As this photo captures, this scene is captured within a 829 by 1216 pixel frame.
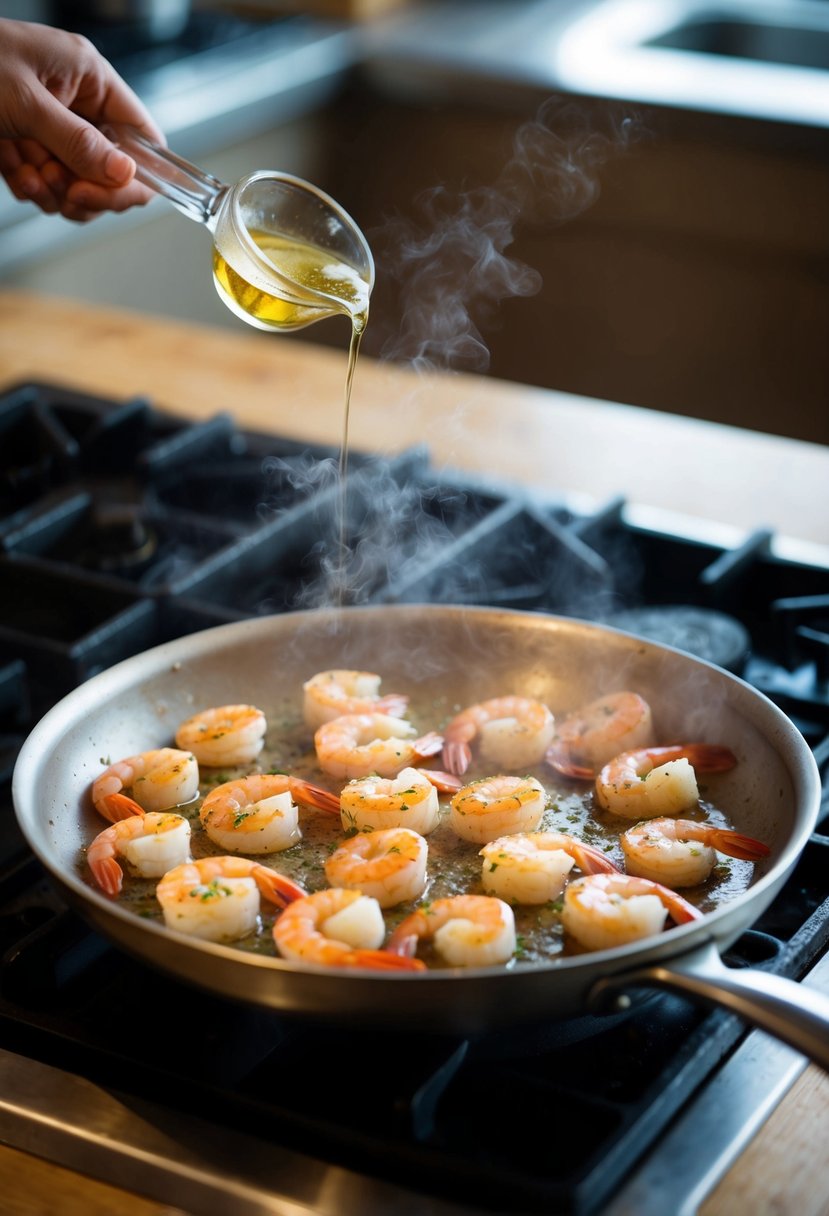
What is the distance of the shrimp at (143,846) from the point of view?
136 centimetres

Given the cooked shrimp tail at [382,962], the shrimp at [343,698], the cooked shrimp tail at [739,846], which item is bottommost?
the shrimp at [343,698]

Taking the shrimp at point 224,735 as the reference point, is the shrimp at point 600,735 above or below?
above

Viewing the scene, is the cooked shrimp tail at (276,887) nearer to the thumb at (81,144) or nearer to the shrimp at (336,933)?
the shrimp at (336,933)

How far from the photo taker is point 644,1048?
1251 millimetres

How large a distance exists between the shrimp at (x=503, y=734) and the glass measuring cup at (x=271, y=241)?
49 centimetres

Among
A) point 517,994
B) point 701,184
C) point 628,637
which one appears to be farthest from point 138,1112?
point 701,184

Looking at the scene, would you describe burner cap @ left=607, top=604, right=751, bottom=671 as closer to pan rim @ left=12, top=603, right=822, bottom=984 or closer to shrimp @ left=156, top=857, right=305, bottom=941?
pan rim @ left=12, top=603, right=822, bottom=984

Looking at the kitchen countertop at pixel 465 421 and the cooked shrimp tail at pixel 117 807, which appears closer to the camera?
the cooked shrimp tail at pixel 117 807

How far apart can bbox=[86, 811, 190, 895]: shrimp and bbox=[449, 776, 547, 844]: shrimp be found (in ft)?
0.94

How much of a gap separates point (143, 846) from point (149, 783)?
15 centimetres

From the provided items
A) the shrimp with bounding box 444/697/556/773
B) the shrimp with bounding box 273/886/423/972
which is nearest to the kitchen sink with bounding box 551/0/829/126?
the shrimp with bounding box 444/697/556/773

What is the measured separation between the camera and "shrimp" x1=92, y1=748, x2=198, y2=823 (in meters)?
1.48

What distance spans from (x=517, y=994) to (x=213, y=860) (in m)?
0.38

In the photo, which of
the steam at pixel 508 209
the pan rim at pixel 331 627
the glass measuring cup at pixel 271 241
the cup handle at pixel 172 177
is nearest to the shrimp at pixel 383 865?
the pan rim at pixel 331 627
